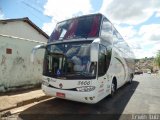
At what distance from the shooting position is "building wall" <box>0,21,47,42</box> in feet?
51.6

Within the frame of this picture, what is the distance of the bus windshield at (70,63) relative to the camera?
6902mm

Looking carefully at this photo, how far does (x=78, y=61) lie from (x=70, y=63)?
32 centimetres

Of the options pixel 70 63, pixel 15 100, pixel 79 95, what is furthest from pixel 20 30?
pixel 79 95

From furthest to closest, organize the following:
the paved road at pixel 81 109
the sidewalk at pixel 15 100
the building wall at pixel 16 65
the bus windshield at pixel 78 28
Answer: the building wall at pixel 16 65 → the bus windshield at pixel 78 28 → the sidewalk at pixel 15 100 → the paved road at pixel 81 109

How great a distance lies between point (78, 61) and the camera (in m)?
7.03

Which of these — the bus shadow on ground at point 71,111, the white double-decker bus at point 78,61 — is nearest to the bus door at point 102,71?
the white double-decker bus at point 78,61

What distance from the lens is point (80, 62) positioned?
23.0 ft

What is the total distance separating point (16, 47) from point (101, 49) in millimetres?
4827

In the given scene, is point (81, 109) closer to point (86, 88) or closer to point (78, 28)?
point (86, 88)

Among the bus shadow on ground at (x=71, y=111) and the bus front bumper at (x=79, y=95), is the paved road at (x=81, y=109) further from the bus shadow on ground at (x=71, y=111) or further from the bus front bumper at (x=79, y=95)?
the bus front bumper at (x=79, y=95)

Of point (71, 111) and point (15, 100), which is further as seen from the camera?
point (15, 100)

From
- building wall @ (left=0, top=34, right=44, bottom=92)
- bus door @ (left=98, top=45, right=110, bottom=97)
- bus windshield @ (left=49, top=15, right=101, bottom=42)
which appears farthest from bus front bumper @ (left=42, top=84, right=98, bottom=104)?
building wall @ (left=0, top=34, right=44, bottom=92)

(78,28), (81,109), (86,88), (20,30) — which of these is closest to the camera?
(86,88)

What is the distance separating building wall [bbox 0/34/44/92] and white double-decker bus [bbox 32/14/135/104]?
2606 mm
